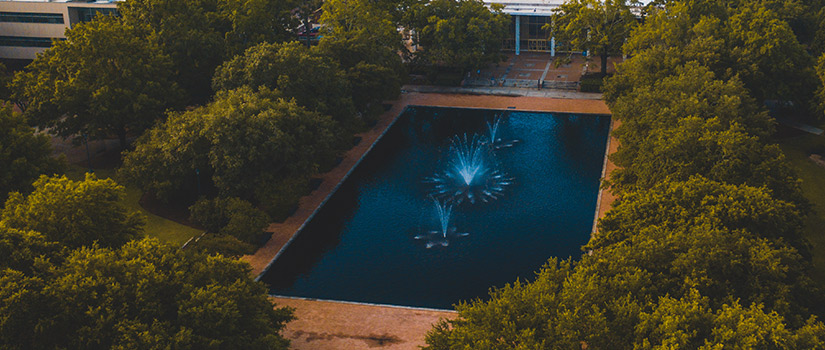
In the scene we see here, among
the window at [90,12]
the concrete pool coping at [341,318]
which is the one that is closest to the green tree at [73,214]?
the concrete pool coping at [341,318]

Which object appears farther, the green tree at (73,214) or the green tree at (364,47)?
the green tree at (364,47)

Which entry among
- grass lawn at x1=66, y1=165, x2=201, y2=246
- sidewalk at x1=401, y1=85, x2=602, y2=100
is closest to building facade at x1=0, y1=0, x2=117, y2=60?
grass lawn at x1=66, y1=165, x2=201, y2=246

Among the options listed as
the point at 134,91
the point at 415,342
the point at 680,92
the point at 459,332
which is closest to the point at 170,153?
the point at 134,91

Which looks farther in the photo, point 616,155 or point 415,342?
point 616,155

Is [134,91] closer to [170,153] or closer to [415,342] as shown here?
[170,153]

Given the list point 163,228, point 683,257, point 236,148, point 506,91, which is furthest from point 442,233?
point 506,91

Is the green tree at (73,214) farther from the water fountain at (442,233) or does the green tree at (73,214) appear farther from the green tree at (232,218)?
the water fountain at (442,233)
